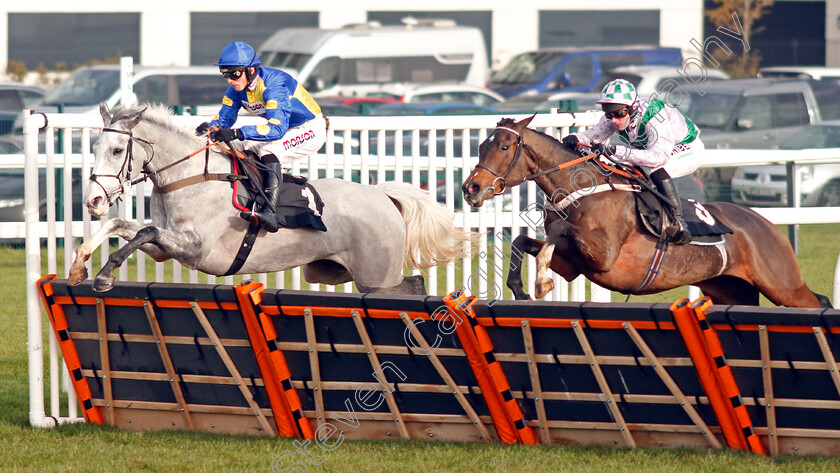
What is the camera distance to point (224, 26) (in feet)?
98.1

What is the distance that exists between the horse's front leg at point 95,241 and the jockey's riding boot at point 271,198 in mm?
638

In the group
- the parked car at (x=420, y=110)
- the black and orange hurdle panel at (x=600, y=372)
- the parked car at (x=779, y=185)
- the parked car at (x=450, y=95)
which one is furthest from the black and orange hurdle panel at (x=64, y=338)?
the parked car at (x=450, y=95)

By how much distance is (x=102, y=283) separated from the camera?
5.44m

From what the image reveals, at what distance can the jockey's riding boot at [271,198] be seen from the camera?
5.95 m

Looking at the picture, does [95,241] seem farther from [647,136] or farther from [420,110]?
[420,110]

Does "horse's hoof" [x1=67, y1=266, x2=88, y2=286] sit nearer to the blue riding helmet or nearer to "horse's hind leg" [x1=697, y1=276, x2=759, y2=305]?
the blue riding helmet

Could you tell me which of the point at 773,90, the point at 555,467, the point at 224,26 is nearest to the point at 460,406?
the point at 555,467

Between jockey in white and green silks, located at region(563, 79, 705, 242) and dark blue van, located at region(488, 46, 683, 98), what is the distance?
48.0ft

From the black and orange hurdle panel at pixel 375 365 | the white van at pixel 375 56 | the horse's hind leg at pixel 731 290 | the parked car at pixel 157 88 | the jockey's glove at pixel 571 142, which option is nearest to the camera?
the black and orange hurdle panel at pixel 375 365

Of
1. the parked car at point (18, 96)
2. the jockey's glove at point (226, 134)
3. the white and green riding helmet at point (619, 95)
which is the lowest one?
the jockey's glove at point (226, 134)

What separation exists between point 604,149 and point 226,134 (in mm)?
1969

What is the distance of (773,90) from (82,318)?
483 inches

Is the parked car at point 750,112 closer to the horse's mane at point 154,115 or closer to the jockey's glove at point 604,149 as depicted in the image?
the jockey's glove at point 604,149

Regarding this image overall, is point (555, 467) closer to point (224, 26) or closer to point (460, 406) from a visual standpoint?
point (460, 406)
